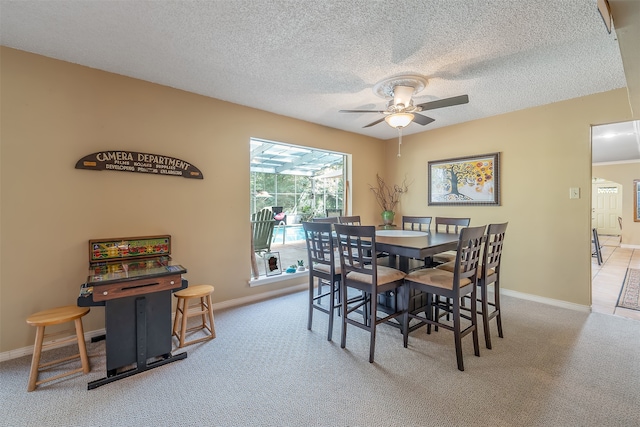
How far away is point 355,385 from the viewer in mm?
1852

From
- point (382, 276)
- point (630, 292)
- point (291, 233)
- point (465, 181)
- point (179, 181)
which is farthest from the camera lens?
point (291, 233)

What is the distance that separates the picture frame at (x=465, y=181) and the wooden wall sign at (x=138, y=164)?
3.49 meters

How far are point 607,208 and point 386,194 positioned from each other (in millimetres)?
8764

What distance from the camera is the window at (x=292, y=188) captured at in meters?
5.85

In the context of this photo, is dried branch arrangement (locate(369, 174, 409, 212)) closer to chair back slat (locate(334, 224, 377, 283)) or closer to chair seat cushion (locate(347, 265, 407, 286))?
chair seat cushion (locate(347, 265, 407, 286))

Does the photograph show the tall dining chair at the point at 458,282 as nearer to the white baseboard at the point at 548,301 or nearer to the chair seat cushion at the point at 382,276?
the chair seat cushion at the point at 382,276

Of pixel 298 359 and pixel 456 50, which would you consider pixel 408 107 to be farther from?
pixel 298 359

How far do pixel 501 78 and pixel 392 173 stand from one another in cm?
253

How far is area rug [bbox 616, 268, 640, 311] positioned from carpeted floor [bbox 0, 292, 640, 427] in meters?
1.07

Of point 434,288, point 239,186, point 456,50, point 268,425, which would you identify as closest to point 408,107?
point 456,50

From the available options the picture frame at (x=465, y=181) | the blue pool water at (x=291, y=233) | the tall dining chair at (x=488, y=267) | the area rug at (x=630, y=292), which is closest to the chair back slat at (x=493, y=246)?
the tall dining chair at (x=488, y=267)

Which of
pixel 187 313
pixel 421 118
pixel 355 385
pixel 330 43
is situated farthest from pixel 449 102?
pixel 187 313

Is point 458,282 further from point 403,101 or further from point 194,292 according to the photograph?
point 194,292

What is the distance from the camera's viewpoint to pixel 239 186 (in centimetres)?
338
